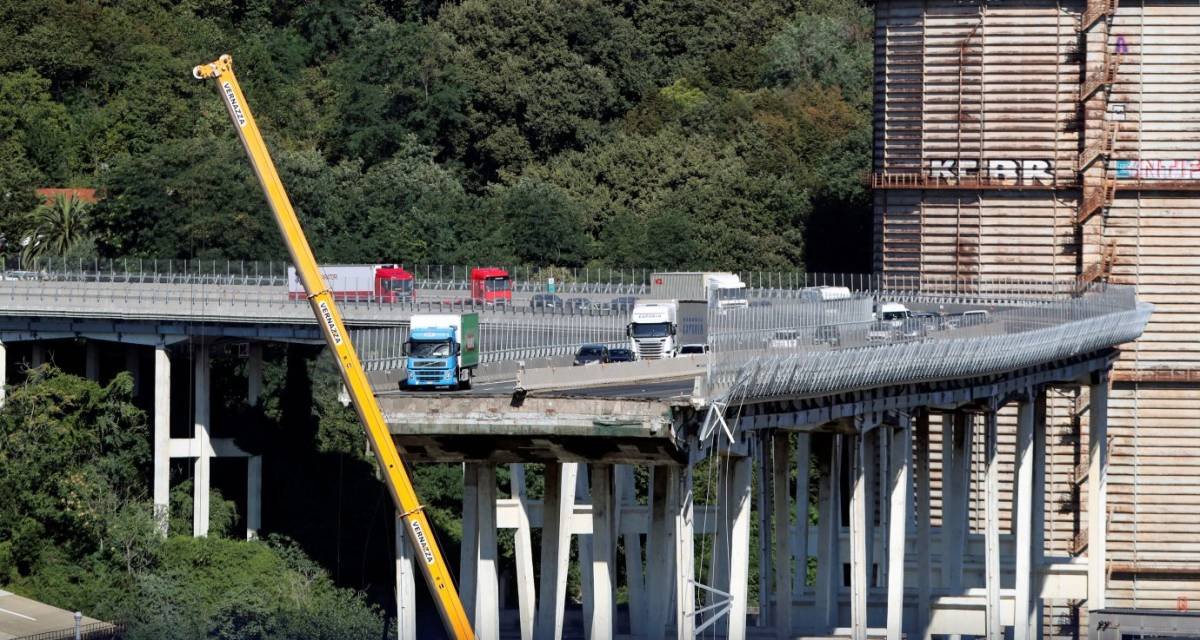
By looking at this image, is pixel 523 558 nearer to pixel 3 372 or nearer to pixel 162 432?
pixel 162 432

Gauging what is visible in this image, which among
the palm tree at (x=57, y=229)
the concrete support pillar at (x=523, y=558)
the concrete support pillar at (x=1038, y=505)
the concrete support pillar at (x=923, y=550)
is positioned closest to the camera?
the concrete support pillar at (x=523, y=558)

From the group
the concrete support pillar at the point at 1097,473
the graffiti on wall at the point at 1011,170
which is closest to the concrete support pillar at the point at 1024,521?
the concrete support pillar at the point at 1097,473

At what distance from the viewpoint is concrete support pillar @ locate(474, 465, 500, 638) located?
7931 cm

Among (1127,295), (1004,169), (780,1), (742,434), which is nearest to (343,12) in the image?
(780,1)

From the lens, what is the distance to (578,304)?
402ft

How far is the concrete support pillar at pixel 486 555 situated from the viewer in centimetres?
7931

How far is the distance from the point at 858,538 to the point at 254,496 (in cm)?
3933

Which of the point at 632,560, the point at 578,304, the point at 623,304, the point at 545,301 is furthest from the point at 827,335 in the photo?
the point at 545,301

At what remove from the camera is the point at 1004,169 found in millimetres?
131375

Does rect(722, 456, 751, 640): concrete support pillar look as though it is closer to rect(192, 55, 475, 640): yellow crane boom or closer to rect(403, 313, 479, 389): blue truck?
rect(192, 55, 475, 640): yellow crane boom

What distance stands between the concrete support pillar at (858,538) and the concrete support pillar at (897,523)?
1.64m

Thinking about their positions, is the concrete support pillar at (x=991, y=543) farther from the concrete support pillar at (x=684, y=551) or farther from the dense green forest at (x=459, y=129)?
the dense green forest at (x=459, y=129)

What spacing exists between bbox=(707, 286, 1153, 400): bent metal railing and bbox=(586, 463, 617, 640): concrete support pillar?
4.56 meters

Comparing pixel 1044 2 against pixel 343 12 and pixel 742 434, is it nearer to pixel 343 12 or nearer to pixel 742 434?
pixel 742 434
